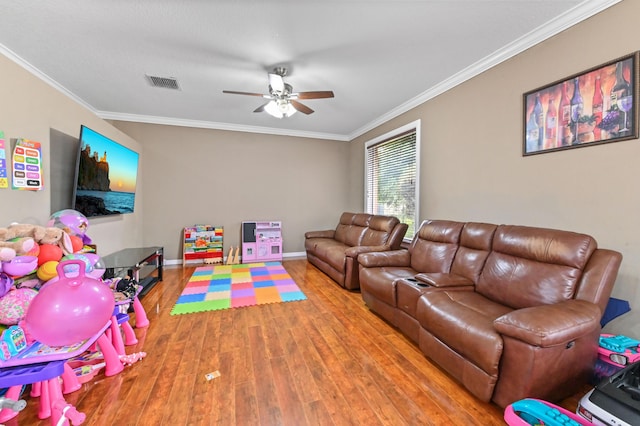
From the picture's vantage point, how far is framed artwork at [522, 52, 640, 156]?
1.82 m

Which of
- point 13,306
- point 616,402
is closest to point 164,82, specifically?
point 13,306

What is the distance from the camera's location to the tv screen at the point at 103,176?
9.20 feet

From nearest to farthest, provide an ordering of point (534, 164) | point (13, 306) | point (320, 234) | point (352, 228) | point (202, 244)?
point (13, 306) < point (534, 164) < point (352, 228) < point (202, 244) < point (320, 234)

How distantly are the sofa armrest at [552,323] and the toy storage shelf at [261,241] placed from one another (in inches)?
168

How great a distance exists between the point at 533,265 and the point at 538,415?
41.6 inches

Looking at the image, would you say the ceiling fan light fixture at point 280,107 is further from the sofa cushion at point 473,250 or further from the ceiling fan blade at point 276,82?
the sofa cushion at point 473,250

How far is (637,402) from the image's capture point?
1.18 metres

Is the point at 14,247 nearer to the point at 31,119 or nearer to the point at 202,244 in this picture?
the point at 31,119

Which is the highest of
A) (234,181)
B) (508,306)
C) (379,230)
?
(234,181)

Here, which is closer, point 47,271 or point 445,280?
point 47,271

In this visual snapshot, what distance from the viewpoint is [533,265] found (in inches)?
77.5

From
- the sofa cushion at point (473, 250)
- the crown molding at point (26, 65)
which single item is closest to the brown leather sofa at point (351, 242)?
the sofa cushion at point (473, 250)

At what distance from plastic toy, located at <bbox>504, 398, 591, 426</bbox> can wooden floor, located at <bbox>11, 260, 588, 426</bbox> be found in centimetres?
22

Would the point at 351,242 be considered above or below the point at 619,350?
above
